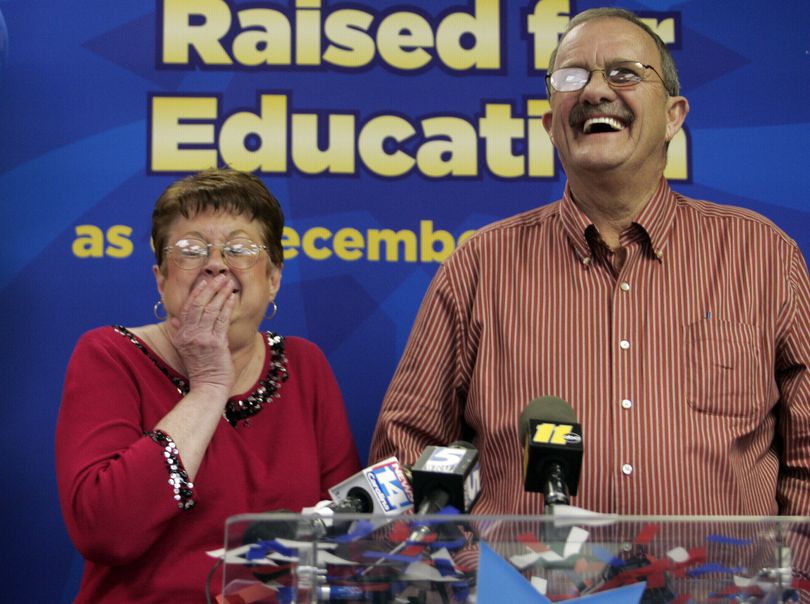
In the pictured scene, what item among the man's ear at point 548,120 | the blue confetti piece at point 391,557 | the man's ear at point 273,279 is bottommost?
the blue confetti piece at point 391,557

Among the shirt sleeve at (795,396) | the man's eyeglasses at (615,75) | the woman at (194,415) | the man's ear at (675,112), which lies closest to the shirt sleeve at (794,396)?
the shirt sleeve at (795,396)

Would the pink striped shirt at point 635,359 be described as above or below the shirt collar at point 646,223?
below

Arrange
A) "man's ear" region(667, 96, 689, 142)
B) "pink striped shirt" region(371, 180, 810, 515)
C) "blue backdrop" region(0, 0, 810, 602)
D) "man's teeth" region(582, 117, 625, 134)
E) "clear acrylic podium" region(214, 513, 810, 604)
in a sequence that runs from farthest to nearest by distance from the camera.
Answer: "blue backdrop" region(0, 0, 810, 602)
"man's ear" region(667, 96, 689, 142)
"man's teeth" region(582, 117, 625, 134)
"pink striped shirt" region(371, 180, 810, 515)
"clear acrylic podium" region(214, 513, 810, 604)

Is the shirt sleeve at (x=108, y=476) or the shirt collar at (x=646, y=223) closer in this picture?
the shirt sleeve at (x=108, y=476)

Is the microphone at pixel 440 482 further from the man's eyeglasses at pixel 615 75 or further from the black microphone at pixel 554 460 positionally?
the man's eyeglasses at pixel 615 75

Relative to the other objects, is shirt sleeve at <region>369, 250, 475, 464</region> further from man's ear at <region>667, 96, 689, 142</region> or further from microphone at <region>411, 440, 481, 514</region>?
microphone at <region>411, 440, 481, 514</region>

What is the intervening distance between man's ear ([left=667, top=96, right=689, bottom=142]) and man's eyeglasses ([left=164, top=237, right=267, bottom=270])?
3.27 ft

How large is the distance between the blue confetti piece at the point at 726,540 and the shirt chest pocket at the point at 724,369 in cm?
108

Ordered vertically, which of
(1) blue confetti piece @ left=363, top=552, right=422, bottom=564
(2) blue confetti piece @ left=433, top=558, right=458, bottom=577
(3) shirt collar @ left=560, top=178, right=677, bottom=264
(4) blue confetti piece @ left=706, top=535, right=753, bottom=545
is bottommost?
(2) blue confetti piece @ left=433, top=558, right=458, bottom=577

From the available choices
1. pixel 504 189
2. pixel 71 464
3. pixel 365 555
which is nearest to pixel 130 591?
pixel 71 464

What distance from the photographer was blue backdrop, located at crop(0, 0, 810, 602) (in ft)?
9.06

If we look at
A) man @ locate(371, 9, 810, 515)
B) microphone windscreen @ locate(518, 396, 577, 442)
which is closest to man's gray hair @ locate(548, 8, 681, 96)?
man @ locate(371, 9, 810, 515)

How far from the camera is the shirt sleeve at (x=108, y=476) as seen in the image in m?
1.91

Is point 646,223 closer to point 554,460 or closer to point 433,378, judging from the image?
point 433,378
